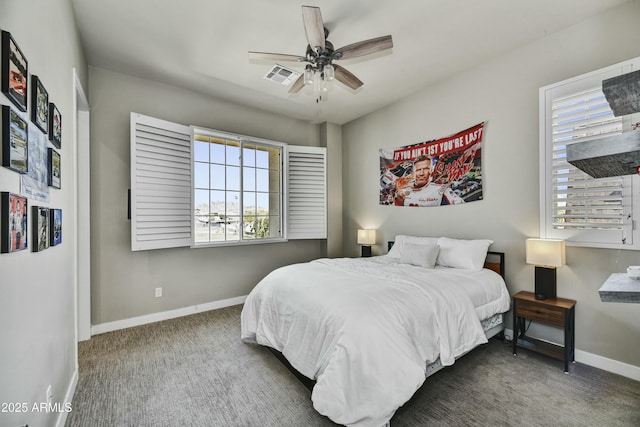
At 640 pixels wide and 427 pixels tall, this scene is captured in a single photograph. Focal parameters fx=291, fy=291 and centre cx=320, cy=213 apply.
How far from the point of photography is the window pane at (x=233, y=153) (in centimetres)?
414

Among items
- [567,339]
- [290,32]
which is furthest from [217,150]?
[567,339]

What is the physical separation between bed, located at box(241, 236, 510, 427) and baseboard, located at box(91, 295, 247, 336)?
1322 millimetres

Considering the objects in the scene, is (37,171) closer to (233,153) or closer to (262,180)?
(233,153)

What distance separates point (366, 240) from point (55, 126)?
3.76m

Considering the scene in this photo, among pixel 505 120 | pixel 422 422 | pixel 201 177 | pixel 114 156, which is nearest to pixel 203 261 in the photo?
pixel 201 177

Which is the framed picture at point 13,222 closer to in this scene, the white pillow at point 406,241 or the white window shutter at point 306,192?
the white pillow at point 406,241

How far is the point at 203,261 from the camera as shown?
403 cm

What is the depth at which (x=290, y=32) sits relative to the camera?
2719 millimetres

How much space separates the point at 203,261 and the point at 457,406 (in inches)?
131

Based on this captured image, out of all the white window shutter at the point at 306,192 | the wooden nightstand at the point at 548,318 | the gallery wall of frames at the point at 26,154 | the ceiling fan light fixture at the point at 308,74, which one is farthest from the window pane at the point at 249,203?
the wooden nightstand at the point at 548,318

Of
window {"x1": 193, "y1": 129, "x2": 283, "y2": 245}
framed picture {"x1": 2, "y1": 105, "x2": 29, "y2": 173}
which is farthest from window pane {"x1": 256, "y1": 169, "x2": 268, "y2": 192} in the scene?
framed picture {"x1": 2, "y1": 105, "x2": 29, "y2": 173}

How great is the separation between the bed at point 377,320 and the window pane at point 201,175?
72.4 inches

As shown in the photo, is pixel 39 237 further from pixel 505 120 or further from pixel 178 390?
pixel 505 120

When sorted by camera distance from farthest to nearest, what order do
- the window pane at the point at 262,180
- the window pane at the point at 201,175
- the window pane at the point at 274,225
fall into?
the window pane at the point at 274,225, the window pane at the point at 262,180, the window pane at the point at 201,175
